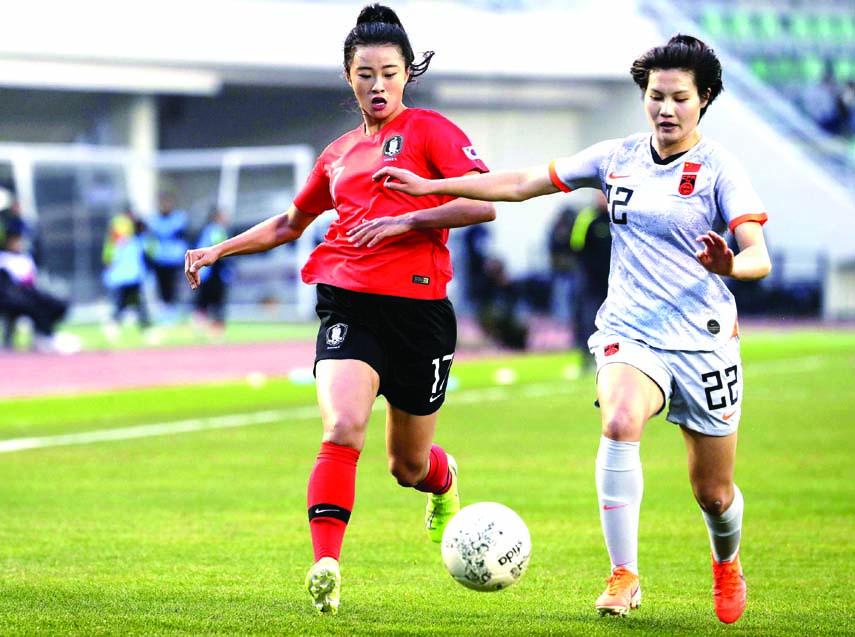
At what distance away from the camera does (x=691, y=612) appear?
6219mm

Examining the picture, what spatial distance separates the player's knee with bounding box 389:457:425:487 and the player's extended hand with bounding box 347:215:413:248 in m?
1.22

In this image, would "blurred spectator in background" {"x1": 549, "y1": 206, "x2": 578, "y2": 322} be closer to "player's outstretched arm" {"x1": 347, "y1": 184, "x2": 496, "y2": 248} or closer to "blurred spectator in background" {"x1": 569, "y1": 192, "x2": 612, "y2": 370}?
"blurred spectator in background" {"x1": 569, "y1": 192, "x2": 612, "y2": 370}

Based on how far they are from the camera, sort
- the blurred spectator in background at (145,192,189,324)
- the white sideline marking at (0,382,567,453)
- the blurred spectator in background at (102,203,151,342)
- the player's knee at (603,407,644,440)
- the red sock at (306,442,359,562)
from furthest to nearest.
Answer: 1. the blurred spectator in background at (145,192,189,324)
2. the blurred spectator in background at (102,203,151,342)
3. the white sideline marking at (0,382,567,453)
4. the red sock at (306,442,359,562)
5. the player's knee at (603,407,644,440)

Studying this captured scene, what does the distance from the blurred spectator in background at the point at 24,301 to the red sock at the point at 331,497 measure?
57.4 ft

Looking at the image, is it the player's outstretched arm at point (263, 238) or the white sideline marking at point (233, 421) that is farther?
the white sideline marking at point (233, 421)

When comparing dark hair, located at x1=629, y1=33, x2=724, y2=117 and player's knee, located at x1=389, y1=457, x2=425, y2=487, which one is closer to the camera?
dark hair, located at x1=629, y1=33, x2=724, y2=117

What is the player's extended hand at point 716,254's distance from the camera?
5.29 meters

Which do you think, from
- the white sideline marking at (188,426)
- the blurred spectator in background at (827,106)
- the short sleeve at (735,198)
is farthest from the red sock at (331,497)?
the blurred spectator in background at (827,106)

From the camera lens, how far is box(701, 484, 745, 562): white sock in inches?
242

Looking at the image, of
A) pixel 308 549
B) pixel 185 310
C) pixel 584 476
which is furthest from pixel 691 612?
pixel 185 310

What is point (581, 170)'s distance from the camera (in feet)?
19.9

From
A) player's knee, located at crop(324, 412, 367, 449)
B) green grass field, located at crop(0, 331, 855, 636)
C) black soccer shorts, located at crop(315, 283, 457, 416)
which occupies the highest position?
black soccer shorts, located at crop(315, 283, 457, 416)

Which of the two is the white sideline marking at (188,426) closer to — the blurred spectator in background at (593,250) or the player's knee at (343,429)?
the blurred spectator in background at (593,250)

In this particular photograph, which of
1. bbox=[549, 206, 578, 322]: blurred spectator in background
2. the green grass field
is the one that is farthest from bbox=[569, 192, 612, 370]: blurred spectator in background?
bbox=[549, 206, 578, 322]: blurred spectator in background
